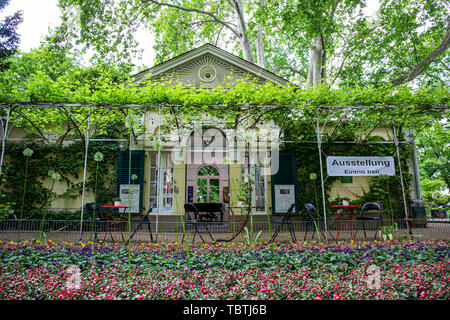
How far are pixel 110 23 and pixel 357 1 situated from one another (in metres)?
8.69

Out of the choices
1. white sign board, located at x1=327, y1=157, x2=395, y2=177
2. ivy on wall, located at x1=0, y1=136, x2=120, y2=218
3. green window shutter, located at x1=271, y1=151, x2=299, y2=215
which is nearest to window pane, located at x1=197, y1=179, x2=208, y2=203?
green window shutter, located at x1=271, y1=151, x2=299, y2=215

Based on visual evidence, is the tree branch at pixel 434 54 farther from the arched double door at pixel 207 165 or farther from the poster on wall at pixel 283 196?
the arched double door at pixel 207 165

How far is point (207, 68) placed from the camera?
10.4 meters

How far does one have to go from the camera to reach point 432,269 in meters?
2.65

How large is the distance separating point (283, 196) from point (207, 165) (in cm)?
623

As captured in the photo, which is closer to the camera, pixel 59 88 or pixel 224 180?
pixel 59 88

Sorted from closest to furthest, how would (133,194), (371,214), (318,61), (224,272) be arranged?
(224,272), (133,194), (371,214), (318,61)

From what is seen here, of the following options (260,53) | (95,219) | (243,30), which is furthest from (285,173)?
(260,53)

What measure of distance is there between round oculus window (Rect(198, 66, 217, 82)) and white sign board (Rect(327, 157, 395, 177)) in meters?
5.69

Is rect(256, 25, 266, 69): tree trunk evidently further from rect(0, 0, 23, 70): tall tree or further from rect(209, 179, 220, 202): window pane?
rect(0, 0, 23, 70): tall tree

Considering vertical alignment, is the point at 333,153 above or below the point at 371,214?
above

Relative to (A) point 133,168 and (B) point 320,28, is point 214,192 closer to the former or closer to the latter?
(A) point 133,168
